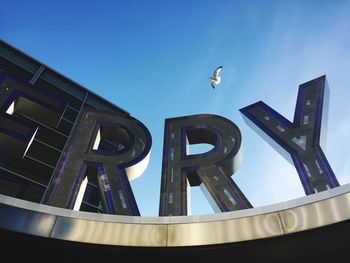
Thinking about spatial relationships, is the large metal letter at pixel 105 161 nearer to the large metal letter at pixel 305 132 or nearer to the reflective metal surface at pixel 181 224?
the reflective metal surface at pixel 181 224

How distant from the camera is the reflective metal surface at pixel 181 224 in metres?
6.16

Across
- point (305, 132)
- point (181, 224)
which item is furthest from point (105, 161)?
point (305, 132)

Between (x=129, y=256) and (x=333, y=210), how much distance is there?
4.20 m

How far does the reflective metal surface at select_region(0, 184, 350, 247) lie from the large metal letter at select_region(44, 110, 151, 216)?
6.04 feet

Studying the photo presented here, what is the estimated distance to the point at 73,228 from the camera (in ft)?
21.5

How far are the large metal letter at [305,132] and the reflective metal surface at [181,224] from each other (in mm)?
2211

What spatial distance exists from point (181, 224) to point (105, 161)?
165 inches

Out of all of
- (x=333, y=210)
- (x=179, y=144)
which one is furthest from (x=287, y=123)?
(x=333, y=210)

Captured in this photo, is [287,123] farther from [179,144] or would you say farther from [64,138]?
[64,138]

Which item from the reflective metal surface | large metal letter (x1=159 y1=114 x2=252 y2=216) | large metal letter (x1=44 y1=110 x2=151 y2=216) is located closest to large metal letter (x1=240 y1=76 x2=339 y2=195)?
large metal letter (x1=159 y1=114 x2=252 y2=216)

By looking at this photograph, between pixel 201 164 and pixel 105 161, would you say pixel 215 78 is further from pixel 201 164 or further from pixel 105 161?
pixel 105 161

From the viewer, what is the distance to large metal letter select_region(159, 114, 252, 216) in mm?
8836

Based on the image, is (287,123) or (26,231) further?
(287,123)

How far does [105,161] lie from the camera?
9992 mm
